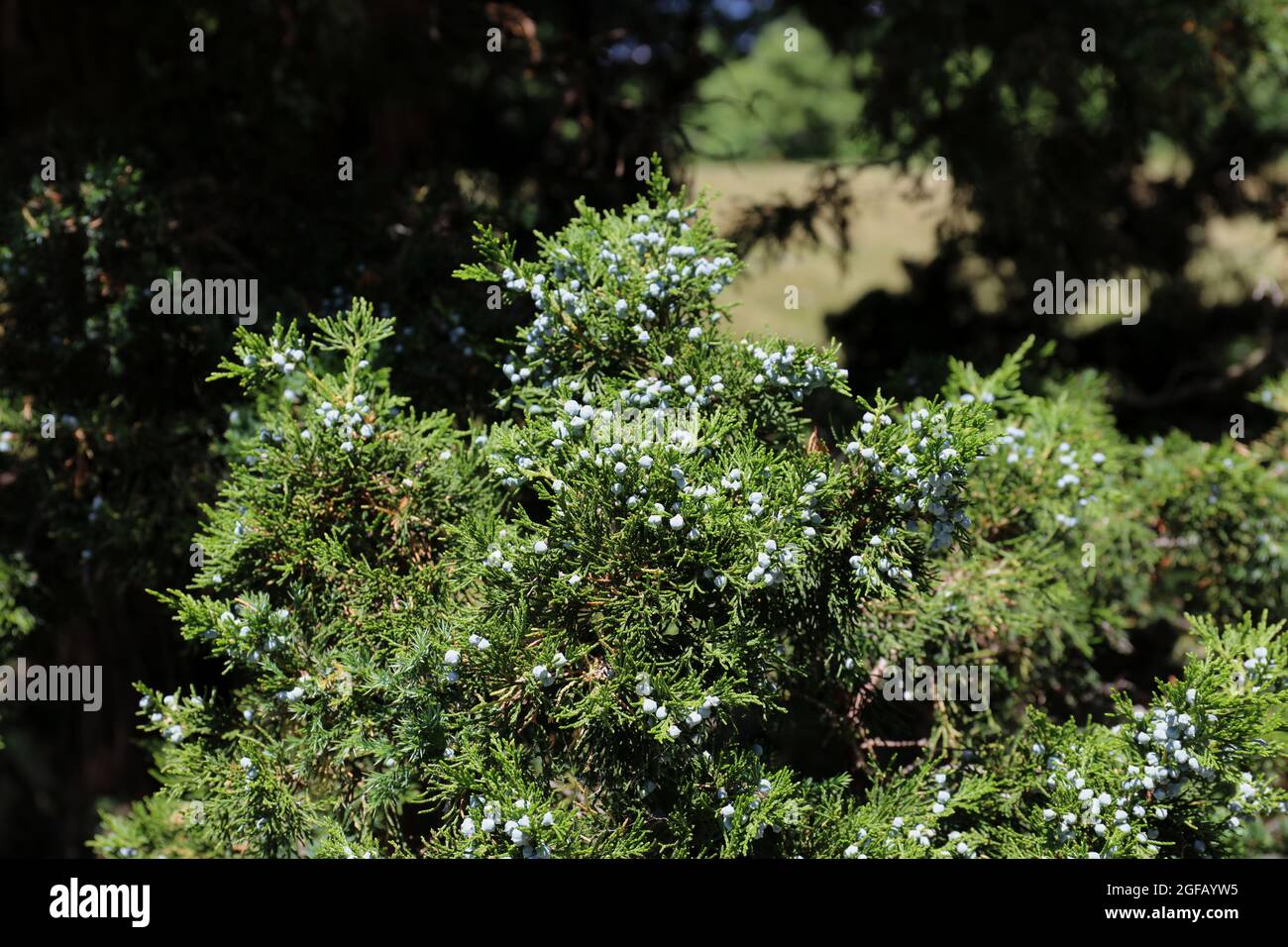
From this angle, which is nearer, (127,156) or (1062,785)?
(1062,785)

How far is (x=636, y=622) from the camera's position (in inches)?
108

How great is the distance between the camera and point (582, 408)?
A: 9.39ft

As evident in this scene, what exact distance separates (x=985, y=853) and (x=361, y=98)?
17.0ft

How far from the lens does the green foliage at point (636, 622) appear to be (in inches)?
108

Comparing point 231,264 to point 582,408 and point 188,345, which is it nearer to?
point 188,345

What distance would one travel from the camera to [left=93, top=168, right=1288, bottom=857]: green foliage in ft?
9.04

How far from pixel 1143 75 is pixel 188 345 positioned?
523 centimetres

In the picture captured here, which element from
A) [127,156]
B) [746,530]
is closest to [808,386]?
[746,530]

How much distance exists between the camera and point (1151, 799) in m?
3.01

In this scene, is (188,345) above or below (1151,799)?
above
